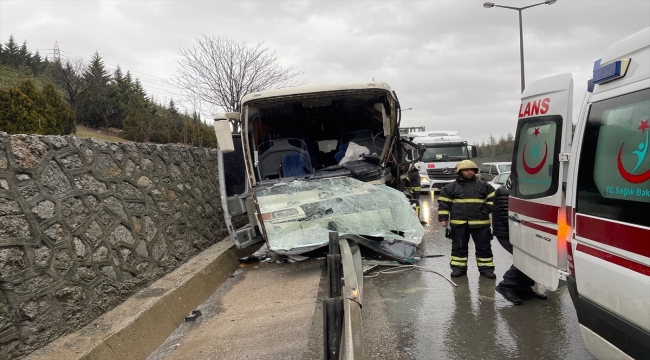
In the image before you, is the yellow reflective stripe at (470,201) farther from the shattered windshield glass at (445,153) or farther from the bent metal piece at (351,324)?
the shattered windshield glass at (445,153)

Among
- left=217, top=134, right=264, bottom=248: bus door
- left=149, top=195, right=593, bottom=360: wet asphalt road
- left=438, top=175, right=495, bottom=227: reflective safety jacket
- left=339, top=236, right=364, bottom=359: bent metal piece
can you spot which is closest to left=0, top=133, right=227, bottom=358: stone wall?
left=217, top=134, right=264, bottom=248: bus door

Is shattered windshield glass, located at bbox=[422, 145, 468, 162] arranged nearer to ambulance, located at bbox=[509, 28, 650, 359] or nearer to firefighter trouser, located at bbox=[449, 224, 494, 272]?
firefighter trouser, located at bbox=[449, 224, 494, 272]

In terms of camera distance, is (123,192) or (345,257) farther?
(123,192)

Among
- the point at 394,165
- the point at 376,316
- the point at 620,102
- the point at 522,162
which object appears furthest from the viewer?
the point at 394,165

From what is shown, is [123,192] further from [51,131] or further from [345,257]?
[51,131]

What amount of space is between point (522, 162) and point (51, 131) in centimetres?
1604

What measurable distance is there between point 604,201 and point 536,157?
3.98 feet

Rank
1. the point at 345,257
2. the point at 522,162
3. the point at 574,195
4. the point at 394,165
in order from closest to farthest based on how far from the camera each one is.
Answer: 1. the point at 574,195
2. the point at 522,162
3. the point at 345,257
4. the point at 394,165

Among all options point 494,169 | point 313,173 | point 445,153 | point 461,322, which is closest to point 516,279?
point 461,322

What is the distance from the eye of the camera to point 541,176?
11.9 feet

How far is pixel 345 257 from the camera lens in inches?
173

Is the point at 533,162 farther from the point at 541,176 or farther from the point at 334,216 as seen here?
the point at 334,216

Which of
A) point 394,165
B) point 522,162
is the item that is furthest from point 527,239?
point 394,165

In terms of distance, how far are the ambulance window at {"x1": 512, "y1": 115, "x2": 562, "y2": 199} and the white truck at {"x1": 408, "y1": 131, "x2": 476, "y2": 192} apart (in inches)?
557
